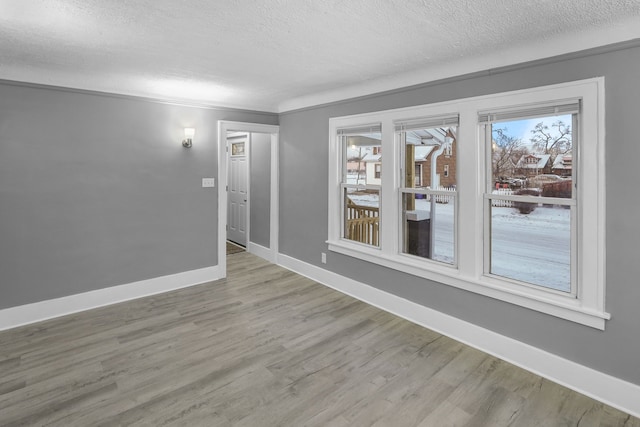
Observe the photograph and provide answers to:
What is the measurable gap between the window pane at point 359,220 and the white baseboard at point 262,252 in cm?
150

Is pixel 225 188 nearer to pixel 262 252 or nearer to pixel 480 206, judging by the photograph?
pixel 262 252

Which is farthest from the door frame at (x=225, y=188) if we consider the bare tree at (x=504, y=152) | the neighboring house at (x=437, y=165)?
the bare tree at (x=504, y=152)

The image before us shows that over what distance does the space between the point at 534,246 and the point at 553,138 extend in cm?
83

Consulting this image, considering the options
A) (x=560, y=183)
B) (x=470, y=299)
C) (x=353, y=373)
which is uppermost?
(x=560, y=183)

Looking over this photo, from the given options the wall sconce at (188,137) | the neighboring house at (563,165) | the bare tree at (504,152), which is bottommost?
the neighboring house at (563,165)

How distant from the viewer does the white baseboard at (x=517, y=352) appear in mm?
2202

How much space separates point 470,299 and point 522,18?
2.12 m

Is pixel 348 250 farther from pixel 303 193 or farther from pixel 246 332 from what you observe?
pixel 246 332

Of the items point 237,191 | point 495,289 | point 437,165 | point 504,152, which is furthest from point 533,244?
point 237,191

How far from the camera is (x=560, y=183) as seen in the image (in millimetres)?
2492

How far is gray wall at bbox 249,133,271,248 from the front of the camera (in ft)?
17.7

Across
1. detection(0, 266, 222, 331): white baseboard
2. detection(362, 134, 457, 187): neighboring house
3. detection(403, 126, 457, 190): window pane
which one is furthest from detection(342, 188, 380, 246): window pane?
detection(0, 266, 222, 331): white baseboard

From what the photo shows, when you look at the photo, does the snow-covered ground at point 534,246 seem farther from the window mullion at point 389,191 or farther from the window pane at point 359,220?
the window pane at point 359,220

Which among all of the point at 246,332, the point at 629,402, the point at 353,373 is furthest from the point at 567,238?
the point at 246,332
